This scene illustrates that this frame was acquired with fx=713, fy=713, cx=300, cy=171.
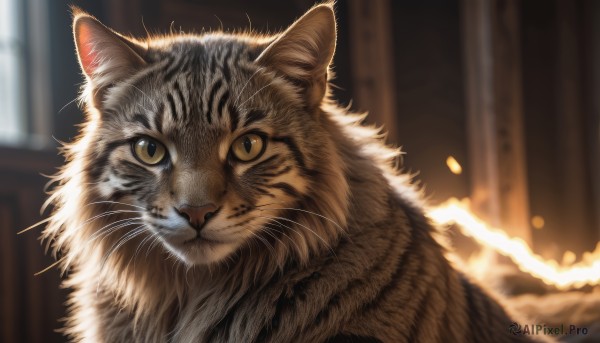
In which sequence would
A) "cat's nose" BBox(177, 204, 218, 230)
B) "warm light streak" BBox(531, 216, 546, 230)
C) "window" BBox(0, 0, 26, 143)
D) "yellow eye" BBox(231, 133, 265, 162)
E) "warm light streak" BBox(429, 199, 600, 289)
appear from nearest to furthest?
"cat's nose" BBox(177, 204, 218, 230) → "yellow eye" BBox(231, 133, 265, 162) → "warm light streak" BBox(429, 199, 600, 289) → "window" BBox(0, 0, 26, 143) → "warm light streak" BBox(531, 216, 546, 230)

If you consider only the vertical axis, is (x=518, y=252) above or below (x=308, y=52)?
below

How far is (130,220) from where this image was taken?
1.56m

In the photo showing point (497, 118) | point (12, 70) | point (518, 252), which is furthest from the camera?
point (497, 118)

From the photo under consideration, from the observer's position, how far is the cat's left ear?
1.49 metres

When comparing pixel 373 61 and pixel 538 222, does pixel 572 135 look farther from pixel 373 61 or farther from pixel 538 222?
pixel 373 61

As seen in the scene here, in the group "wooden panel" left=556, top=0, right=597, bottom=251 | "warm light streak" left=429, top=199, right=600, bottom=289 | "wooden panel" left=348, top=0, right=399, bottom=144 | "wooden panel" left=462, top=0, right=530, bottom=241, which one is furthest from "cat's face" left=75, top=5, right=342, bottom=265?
"wooden panel" left=556, top=0, right=597, bottom=251

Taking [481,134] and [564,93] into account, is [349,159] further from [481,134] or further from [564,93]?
Answer: [564,93]

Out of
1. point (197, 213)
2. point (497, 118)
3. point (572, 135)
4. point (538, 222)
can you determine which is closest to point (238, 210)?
point (197, 213)

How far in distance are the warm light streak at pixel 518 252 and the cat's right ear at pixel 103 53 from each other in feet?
6.74

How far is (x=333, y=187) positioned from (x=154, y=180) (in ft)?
1.24

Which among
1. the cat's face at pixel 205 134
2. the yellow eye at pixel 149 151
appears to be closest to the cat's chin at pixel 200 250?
the cat's face at pixel 205 134

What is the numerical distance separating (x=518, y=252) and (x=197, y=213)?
2839 mm

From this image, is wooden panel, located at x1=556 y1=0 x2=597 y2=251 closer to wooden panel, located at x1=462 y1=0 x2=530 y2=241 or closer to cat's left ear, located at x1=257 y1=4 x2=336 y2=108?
wooden panel, located at x1=462 y1=0 x2=530 y2=241

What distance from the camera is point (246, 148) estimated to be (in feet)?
4.83
